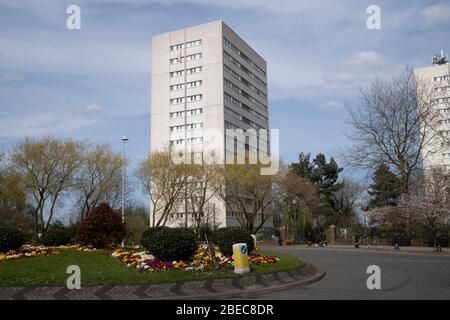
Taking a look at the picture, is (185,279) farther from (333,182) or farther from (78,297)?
(333,182)

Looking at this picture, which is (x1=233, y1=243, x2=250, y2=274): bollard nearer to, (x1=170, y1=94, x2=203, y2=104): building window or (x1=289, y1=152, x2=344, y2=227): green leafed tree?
(x1=289, y1=152, x2=344, y2=227): green leafed tree

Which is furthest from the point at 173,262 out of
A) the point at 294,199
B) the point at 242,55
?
the point at 242,55

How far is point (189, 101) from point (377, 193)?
124 ft

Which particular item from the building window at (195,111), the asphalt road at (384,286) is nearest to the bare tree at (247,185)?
the building window at (195,111)

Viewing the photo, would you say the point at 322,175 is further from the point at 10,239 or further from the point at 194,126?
the point at 10,239

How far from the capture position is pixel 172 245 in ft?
51.5

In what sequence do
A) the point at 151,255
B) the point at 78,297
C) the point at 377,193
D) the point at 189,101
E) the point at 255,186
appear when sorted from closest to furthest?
1. the point at 78,297
2. the point at 151,255
3. the point at 255,186
4. the point at 377,193
5. the point at 189,101

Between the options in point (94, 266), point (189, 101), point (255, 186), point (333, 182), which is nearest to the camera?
point (94, 266)

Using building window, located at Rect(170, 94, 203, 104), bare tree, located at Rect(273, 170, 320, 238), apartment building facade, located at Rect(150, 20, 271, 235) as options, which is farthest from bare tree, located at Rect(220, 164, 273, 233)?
building window, located at Rect(170, 94, 203, 104)

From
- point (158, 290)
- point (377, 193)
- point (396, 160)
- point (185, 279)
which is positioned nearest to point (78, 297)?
point (158, 290)

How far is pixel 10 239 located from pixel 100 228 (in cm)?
405

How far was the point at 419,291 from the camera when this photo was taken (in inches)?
503

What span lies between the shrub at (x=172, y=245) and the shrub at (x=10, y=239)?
286 inches

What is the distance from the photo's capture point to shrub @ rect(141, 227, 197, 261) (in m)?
15.7
